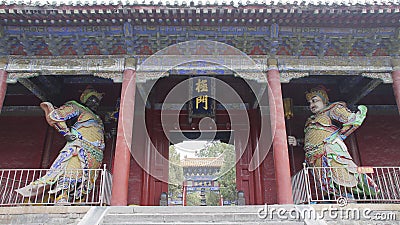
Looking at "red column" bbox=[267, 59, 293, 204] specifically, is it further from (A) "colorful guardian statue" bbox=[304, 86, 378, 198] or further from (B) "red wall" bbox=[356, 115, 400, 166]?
(B) "red wall" bbox=[356, 115, 400, 166]

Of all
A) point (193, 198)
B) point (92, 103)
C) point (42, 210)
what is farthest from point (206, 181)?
point (42, 210)

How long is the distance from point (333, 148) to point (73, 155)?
209 inches

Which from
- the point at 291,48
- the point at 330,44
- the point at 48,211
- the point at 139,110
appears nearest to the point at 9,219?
the point at 48,211

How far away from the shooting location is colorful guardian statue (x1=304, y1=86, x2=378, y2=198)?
22.6 ft

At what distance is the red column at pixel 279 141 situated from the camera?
6.17 metres

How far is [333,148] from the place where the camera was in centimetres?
722

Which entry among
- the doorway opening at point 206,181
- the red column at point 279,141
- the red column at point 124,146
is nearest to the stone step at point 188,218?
the red column at point 124,146

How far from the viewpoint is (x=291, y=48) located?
7418mm

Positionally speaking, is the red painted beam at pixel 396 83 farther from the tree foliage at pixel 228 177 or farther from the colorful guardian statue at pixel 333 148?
the tree foliage at pixel 228 177

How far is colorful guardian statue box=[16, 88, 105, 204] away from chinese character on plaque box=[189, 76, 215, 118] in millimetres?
2297

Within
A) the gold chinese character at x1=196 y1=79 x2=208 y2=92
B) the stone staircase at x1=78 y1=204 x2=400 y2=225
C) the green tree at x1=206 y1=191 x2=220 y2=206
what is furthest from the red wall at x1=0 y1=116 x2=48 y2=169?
the green tree at x1=206 y1=191 x2=220 y2=206

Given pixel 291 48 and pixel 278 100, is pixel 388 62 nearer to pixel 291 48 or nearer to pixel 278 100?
pixel 291 48

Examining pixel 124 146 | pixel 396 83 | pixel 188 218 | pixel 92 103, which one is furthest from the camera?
pixel 92 103

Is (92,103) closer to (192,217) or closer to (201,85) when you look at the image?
(201,85)
